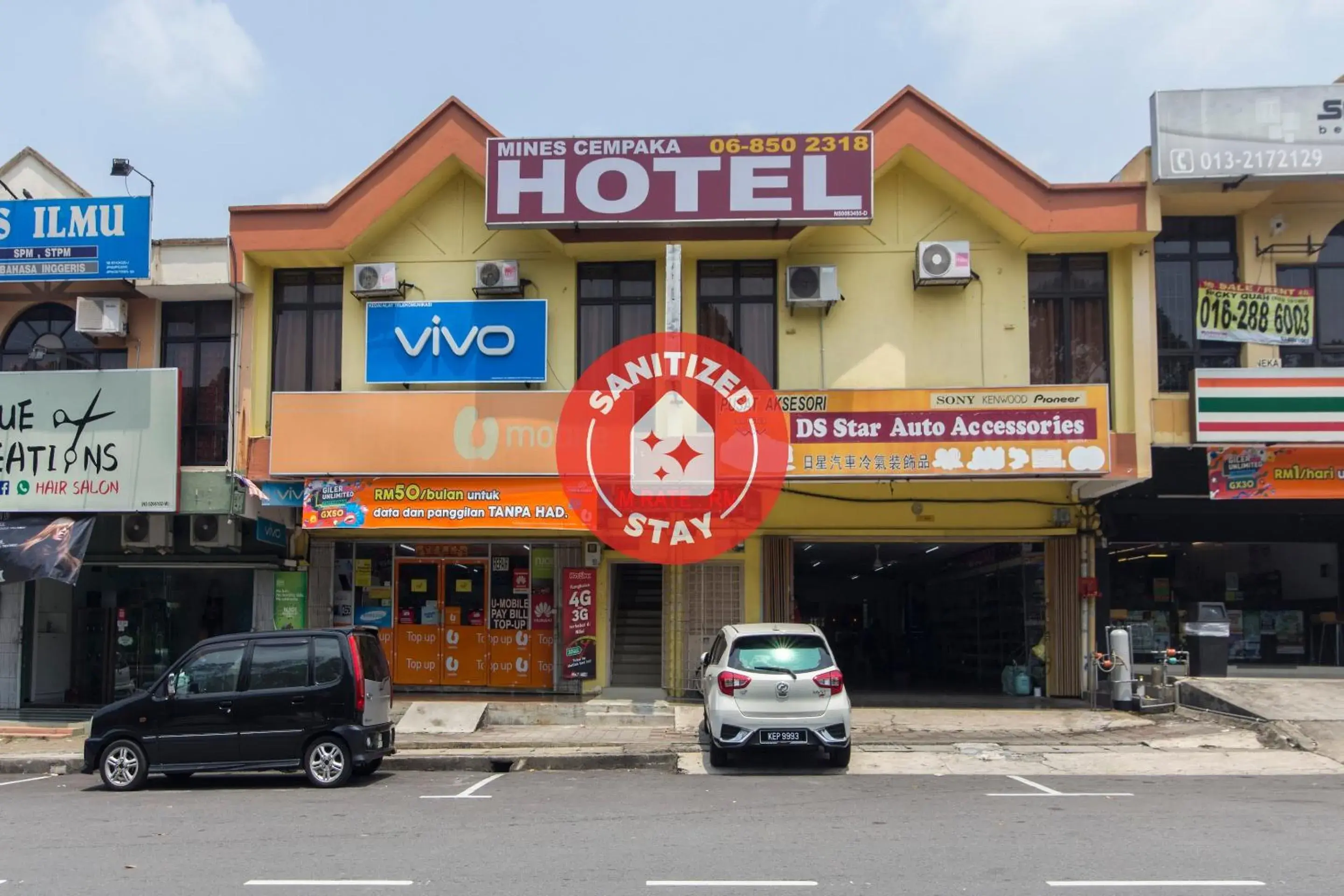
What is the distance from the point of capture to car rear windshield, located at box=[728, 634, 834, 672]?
46.1 ft

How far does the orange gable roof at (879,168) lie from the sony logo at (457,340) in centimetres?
189

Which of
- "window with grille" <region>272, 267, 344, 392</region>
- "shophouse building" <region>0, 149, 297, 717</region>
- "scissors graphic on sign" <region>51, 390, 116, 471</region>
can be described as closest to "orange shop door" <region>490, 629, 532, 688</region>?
"shophouse building" <region>0, 149, 297, 717</region>

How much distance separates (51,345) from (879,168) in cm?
1426

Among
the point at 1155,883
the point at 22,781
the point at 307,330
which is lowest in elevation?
the point at 22,781

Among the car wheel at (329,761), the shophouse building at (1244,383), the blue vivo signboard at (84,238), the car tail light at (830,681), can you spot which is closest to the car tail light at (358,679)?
the car wheel at (329,761)

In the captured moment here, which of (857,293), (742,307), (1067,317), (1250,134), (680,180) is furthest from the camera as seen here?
(742,307)

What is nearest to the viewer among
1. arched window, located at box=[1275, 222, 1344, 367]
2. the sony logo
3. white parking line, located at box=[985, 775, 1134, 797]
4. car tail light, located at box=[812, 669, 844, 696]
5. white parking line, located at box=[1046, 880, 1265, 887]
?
white parking line, located at box=[1046, 880, 1265, 887]

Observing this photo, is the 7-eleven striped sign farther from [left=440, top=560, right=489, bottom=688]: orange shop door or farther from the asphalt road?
[left=440, top=560, right=489, bottom=688]: orange shop door

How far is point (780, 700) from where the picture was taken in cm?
1384

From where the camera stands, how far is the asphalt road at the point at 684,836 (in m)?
8.11

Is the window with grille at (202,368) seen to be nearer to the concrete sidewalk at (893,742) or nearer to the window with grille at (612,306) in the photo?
the concrete sidewalk at (893,742)

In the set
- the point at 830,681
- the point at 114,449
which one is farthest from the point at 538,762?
the point at 114,449

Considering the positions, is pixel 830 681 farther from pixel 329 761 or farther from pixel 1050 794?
pixel 329 761

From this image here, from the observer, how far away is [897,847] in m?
9.09
